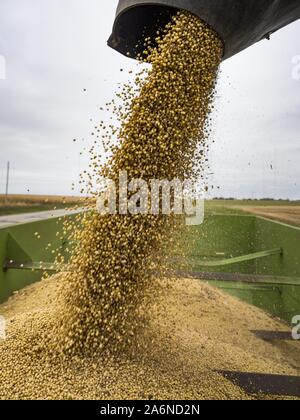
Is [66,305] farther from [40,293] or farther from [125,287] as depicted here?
[40,293]

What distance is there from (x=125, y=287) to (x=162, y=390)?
1.35 ft

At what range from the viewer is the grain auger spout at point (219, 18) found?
1.54 m

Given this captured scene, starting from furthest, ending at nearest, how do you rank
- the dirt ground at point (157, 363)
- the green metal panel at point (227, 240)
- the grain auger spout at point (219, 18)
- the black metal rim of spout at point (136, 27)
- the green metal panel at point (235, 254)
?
the green metal panel at point (227, 240) < the green metal panel at point (235, 254) < the black metal rim of spout at point (136, 27) < the grain auger spout at point (219, 18) < the dirt ground at point (157, 363)

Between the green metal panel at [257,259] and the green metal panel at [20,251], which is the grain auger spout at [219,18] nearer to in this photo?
the green metal panel at [257,259]

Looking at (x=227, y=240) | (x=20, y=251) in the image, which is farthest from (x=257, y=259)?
(x=20, y=251)

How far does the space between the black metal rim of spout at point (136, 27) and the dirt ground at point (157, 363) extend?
1.24m

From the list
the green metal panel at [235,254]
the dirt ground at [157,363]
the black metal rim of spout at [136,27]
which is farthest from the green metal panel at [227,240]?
the black metal rim of spout at [136,27]

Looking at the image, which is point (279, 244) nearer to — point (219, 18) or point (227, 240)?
point (227, 240)

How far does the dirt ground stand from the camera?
138 cm

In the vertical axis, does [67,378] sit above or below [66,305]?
below

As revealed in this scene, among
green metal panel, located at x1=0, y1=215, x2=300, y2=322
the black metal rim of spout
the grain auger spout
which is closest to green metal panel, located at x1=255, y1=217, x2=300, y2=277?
green metal panel, located at x1=0, y1=215, x2=300, y2=322

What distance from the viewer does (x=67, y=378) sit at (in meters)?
1.42

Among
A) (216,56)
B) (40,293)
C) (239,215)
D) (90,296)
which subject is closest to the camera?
(90,296)
